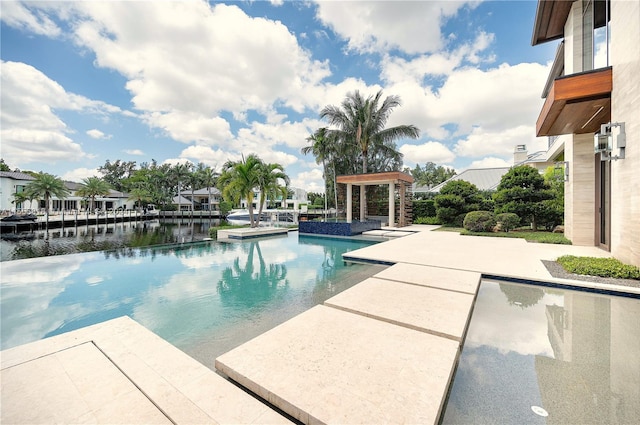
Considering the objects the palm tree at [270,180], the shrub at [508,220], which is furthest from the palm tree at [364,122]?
the shrub at [508,220]

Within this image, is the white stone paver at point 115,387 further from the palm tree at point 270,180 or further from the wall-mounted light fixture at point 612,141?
the palm tree at point 270,180

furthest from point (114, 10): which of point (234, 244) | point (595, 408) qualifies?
point (595, 408)

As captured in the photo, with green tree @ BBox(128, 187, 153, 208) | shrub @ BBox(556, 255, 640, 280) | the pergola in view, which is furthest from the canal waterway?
green tree @ BBox(128, 187, 153, 208)

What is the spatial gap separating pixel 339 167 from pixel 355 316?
19.7 metres

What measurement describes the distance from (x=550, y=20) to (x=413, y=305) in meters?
12.2

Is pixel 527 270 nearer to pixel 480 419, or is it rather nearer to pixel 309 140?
pixel 480 419

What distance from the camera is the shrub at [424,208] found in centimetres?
1997

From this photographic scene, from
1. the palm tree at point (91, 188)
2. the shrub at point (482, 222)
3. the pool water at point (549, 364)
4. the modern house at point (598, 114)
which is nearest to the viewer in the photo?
the pool water at point (549, 364)

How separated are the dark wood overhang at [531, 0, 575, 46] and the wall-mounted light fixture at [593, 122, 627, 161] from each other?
5.73 meters

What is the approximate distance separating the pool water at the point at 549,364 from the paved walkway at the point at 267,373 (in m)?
0.30

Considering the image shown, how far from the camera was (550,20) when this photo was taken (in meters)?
9.55

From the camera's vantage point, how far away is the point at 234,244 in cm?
1252

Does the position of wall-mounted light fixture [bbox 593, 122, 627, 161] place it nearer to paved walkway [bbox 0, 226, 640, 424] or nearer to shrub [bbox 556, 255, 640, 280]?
shrub [bbox 556, 255, 640, 280]

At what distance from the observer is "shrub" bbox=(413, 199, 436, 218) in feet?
65.5
